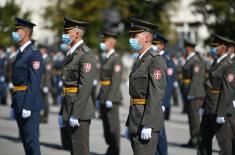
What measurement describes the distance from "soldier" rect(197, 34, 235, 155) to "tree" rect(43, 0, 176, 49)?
27.4 metres

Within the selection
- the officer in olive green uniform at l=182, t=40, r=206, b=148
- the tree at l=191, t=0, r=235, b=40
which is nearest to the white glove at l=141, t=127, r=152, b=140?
the officer in olive green uniform at l=182, t=40, r=206, b=148

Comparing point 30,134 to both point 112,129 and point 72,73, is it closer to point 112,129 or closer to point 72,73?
point 72,73

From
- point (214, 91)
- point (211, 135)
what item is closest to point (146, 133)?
point (211, 135)

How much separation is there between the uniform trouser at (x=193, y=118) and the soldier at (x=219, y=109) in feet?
10.00

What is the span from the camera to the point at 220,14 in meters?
22.0

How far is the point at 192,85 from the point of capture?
566 inches

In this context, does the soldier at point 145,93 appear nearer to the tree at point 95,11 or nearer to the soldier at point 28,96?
the soldier at point 28,96

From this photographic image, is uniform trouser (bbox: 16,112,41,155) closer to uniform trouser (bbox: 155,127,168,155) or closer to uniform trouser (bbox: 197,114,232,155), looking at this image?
uniform trouser (bbox: 155,127,168,155)

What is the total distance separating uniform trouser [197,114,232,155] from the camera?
10484 mm

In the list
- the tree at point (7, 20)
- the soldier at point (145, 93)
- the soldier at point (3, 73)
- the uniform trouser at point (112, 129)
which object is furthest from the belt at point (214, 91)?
the tree at point (7, 20)

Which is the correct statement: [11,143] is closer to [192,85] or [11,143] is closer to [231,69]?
[192,85]

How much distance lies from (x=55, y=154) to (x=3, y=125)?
17.1ft

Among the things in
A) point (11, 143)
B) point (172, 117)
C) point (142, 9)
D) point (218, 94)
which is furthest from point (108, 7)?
point (218, 94)

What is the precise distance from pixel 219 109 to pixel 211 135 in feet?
1.37
